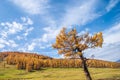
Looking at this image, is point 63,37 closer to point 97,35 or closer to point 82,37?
point 82,37

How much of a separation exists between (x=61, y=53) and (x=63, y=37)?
329 centimetres

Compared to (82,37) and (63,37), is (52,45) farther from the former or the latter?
(82,37)

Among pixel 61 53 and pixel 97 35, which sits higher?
pixel 97 35

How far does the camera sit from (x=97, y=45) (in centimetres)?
3991

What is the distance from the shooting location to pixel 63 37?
39.4m

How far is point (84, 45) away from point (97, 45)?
2.58m

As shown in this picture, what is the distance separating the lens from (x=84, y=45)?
39.5 meters

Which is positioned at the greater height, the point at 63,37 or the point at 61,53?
the point at 63,37

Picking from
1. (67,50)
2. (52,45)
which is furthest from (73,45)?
(52,45)

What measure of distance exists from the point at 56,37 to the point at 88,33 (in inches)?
246

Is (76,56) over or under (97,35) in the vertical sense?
under

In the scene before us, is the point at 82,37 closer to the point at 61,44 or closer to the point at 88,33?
the point at 88,33

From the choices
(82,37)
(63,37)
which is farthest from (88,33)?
(63,37)

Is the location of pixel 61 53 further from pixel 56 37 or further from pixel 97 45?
pixel 97 45
